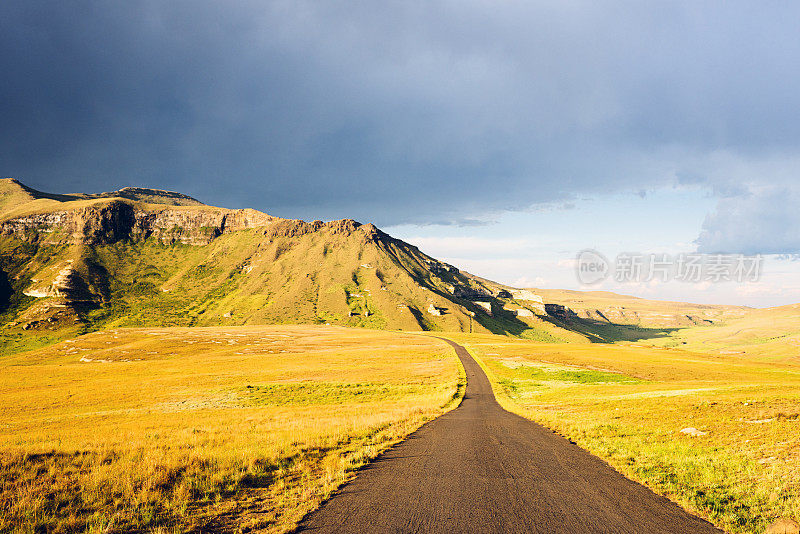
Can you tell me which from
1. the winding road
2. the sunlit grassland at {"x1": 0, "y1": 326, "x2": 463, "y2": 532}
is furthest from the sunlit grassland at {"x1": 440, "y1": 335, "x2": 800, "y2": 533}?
the sunlit grassland at {"x1": 0, "y1": 326, "x2": 463, "y2": 532}

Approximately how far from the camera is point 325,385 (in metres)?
46.4

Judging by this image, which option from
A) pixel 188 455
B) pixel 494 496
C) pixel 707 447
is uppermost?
pixel 707 447

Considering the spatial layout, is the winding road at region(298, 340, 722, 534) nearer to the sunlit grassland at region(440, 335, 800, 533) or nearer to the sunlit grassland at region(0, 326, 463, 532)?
the sunlit grassland at region(440, 335, 800, 533)

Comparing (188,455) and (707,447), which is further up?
(707,447)

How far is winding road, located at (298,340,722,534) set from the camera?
7.70m

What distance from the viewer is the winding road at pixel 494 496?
303 inches

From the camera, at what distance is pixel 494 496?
9.42 metres

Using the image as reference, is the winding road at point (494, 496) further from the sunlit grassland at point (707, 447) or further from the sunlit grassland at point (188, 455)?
the sunlit grassland at point (188, 455)

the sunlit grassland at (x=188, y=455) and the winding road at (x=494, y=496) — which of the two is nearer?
the winding road at (x=494, y=496)

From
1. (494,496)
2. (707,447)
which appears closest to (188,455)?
(494,496)

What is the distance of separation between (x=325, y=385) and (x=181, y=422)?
23059 millimetres

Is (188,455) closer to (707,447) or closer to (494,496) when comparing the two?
(494,496)

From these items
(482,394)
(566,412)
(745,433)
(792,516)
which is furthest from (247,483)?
(482,394)

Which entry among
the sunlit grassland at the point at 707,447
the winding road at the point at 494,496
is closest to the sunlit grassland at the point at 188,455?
the winding road at the point at 494,496
